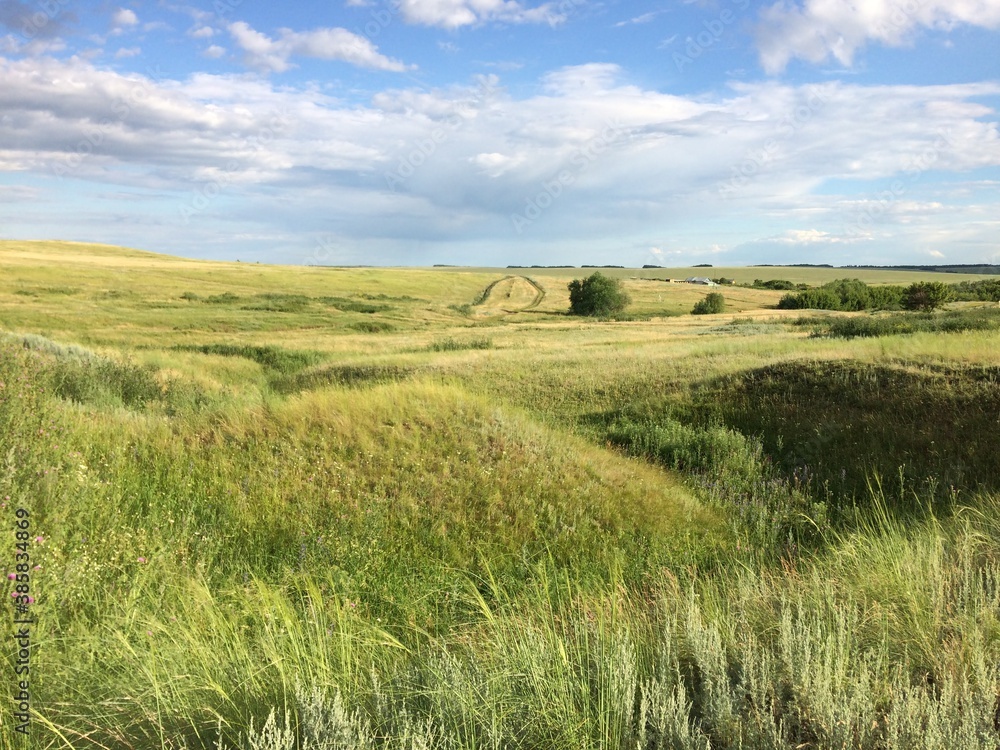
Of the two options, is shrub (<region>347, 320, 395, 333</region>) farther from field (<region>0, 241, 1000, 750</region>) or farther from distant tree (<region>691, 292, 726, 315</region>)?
distant tree (<region>691, 292, 726, 315</region>)

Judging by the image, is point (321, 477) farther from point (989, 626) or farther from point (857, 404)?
point (857, 404)

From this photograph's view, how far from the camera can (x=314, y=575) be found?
5.74 metres

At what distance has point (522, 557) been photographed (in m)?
6.67

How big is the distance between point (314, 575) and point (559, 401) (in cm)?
1212

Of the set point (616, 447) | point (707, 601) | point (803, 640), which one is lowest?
point (616, 447)

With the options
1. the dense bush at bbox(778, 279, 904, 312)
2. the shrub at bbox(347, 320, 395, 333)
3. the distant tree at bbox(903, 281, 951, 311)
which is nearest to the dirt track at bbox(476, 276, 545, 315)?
the shrub at bbox(347, 320, 395, 333)

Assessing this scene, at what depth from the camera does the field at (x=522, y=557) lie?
9.87ft

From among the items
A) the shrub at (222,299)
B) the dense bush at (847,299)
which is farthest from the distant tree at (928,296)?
the shrub at (222,299)

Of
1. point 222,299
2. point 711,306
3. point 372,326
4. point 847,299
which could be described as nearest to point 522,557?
point 372,326

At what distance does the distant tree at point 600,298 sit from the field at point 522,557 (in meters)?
57.4

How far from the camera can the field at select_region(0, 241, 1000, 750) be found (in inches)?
118

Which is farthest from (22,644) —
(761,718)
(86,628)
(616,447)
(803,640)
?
(616,447)

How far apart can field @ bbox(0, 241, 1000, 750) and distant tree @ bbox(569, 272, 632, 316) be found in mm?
57441

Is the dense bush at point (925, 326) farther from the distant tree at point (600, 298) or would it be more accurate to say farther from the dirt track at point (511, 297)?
the distant tree at point (600, 298)
